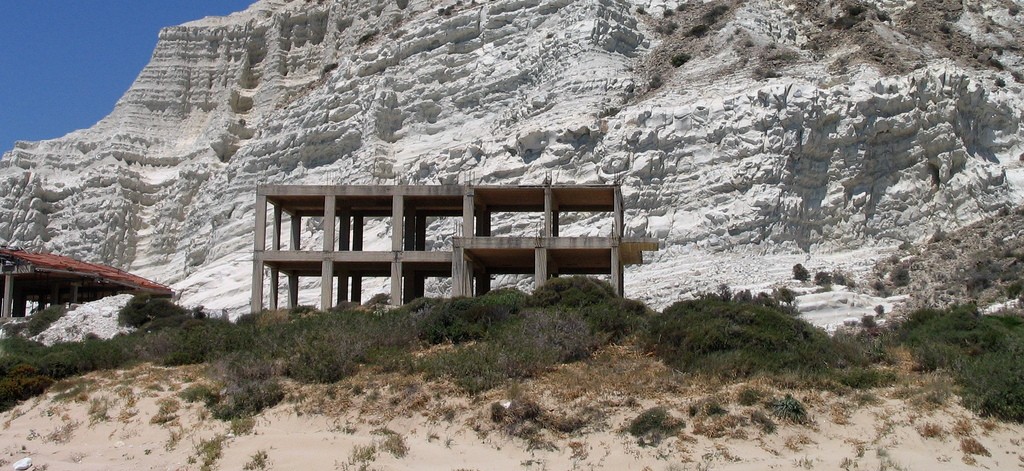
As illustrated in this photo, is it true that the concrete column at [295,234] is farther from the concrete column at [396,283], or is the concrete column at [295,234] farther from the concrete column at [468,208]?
the concrete column at [468,208]

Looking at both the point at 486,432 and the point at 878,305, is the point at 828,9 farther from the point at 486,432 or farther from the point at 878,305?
the point at 486,432

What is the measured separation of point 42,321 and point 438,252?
1492cm

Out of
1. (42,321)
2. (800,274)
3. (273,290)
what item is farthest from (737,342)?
(42,321)

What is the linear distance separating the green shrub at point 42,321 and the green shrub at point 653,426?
Answer: 2690cm

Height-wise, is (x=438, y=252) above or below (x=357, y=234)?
below

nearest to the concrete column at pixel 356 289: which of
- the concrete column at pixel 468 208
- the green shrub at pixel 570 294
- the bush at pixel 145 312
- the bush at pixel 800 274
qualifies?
the bush at pixel 145 312

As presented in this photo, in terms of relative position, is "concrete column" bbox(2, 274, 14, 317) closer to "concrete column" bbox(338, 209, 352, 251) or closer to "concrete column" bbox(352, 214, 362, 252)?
"concrete column" bbox(352, 214, 362, 252)

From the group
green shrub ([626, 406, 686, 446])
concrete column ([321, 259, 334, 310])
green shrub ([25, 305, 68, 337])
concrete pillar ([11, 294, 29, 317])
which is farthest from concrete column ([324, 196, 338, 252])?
concrete pillar ([11, 294, 29, 317])

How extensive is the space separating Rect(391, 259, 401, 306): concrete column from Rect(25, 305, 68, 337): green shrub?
1274 cm

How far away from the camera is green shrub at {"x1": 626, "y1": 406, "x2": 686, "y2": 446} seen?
527 inches

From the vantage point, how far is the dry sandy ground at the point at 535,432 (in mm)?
12984

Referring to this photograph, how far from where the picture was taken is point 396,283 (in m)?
31.1

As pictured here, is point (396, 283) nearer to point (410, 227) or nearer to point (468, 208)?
point (410, 227)

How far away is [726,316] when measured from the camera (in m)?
18.1
